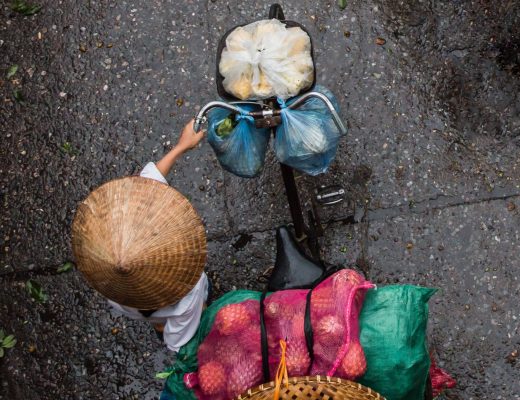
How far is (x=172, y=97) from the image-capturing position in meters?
3.56

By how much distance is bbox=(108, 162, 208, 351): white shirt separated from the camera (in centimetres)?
244

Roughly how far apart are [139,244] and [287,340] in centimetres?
62

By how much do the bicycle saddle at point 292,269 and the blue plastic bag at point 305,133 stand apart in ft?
1.38

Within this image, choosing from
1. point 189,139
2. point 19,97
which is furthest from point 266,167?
point 19,97

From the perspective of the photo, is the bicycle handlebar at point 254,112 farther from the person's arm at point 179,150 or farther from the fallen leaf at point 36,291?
the fallen leaf at point 36,291

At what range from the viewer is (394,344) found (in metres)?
2.27

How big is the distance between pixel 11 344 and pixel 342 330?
6.77ft

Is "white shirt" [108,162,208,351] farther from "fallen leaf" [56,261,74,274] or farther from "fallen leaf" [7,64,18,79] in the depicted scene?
"fallen leaf" [7,64,18,79]

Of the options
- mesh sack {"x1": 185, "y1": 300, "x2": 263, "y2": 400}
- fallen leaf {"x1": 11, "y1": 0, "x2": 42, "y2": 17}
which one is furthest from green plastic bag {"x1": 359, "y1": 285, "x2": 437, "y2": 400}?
fallen leaf {"x1": 11, "y1": 0, "x2": 42, "y2": 17}

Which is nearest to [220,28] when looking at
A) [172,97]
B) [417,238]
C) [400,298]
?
[172,97]

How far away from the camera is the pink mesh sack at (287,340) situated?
219cm

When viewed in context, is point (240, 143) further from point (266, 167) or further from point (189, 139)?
point (266, 167)

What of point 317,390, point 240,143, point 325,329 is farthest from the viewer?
point 240,143

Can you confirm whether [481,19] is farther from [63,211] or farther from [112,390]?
[112,390]
